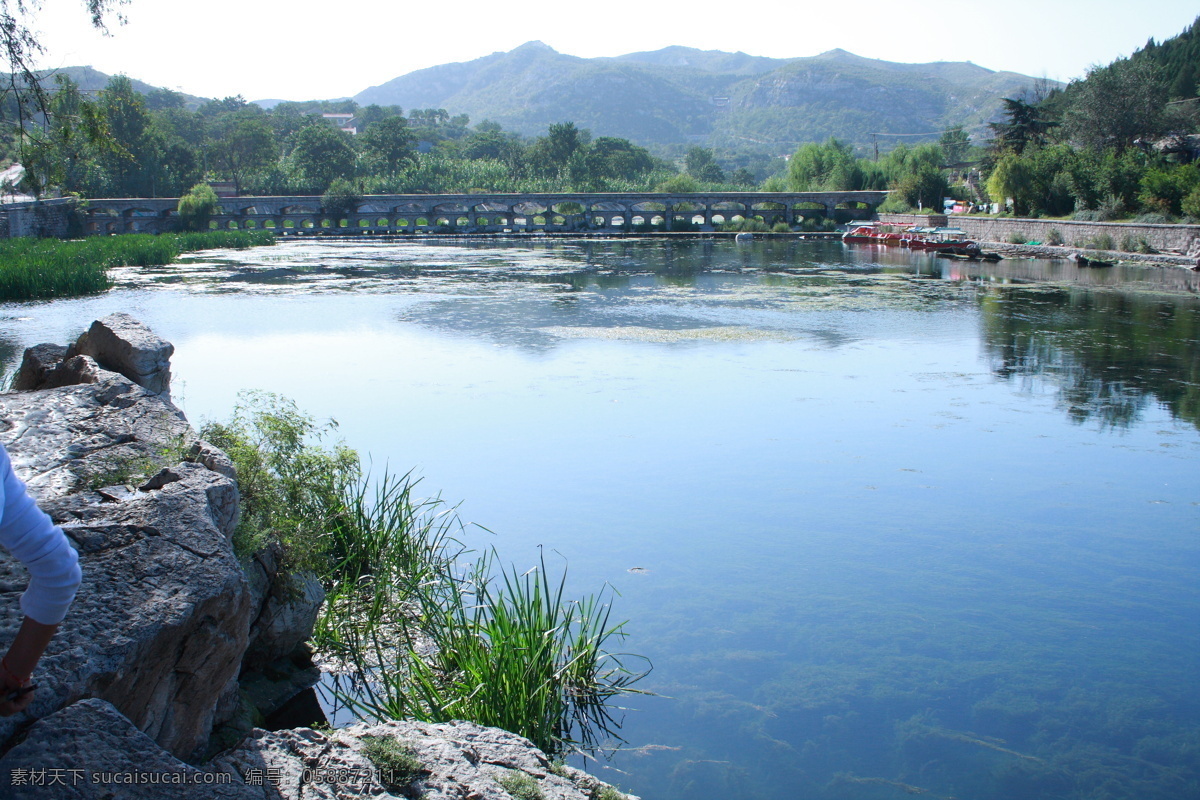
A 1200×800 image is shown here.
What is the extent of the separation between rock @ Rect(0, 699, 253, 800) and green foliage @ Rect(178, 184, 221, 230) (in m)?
66.0

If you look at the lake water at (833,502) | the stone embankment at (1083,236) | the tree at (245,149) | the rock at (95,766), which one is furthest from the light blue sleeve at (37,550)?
the tree at (245,149)

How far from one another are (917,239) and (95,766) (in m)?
45.4

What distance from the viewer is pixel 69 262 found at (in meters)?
26.1

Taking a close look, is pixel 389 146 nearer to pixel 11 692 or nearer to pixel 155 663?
pixel 155 663

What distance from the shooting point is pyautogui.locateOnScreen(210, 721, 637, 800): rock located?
3.25 metres

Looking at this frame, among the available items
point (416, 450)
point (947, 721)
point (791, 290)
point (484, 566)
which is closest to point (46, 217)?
point (791, 290)

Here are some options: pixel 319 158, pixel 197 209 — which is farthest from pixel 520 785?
pixel 319 158

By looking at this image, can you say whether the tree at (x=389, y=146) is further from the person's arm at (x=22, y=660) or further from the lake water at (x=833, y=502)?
the person's arm at (x=22, y=660)

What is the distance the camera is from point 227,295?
25641mm

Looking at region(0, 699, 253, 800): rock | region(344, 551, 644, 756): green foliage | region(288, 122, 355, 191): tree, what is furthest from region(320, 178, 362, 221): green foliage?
region(0, 699, 253, 800): rock

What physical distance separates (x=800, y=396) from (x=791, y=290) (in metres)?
15.1

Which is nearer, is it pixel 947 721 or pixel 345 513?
pixel 947 721

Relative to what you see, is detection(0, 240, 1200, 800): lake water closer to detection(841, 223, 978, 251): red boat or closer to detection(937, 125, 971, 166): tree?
detection(841, 223, 978, 251): red boat

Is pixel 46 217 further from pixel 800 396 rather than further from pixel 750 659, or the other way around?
pixel 750 659
